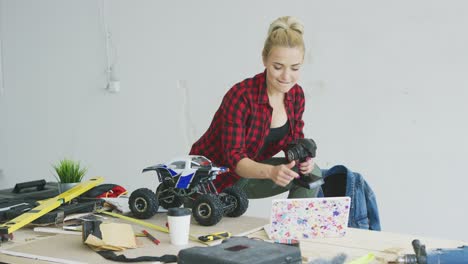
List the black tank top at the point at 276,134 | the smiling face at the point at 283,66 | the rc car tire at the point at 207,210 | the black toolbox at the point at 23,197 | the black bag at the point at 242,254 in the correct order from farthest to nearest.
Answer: the black tank top at the point at 276,134 → the smiling face at the point at 283,66 → the black toolbox at the point at 23,197 → the rc car tire at the point at 207,210 → the black bag at the point at 242,254

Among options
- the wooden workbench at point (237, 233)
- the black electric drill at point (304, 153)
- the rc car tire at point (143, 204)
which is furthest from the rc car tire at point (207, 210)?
the black electric drill at point (304, 153)

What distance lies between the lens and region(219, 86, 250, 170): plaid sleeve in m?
2.03

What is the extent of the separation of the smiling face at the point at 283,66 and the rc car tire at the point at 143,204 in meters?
0.59

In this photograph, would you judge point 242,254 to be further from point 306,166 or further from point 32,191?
point 32,191

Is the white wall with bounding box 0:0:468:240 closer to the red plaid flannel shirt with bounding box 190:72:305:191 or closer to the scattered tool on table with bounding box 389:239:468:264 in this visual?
the red plaid flannel shirt with bounding box 190:72:305:191

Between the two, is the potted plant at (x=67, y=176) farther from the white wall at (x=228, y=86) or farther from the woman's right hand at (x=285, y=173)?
the white wall at (x=228, y=86)

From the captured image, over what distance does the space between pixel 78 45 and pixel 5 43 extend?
81 cm

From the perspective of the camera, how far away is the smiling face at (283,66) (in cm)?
196

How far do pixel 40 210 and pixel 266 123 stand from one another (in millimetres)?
849

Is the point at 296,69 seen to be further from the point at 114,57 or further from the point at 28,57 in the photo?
the point at 28,57

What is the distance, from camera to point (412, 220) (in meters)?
2.82

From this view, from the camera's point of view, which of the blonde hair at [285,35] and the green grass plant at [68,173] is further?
the green grass plant at [68,173]

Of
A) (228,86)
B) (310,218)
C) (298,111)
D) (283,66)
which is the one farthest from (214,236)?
(228,86)

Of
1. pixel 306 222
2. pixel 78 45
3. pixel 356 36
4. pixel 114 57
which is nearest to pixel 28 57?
pixel 78 45
